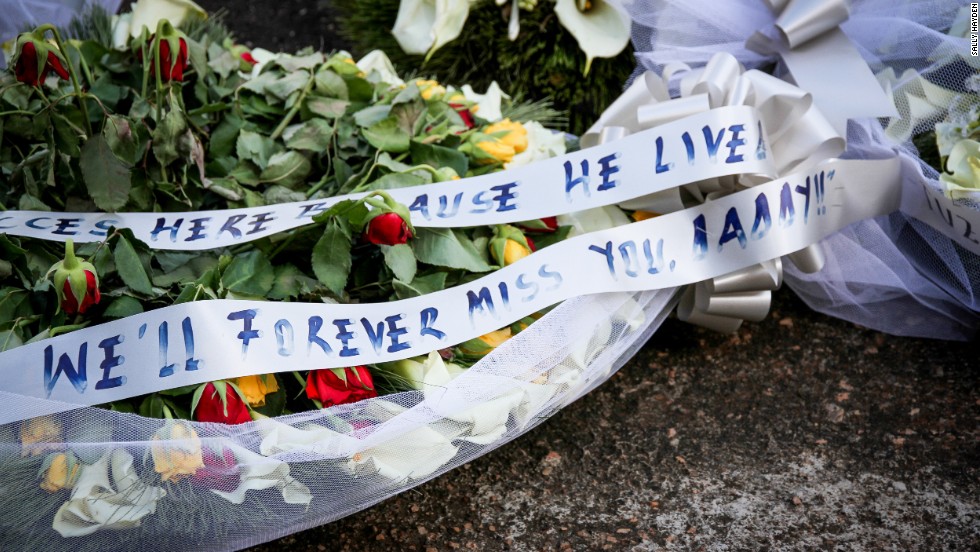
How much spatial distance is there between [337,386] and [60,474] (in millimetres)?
272

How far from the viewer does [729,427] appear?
3.86ft

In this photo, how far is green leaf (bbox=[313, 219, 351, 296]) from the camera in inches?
40.1

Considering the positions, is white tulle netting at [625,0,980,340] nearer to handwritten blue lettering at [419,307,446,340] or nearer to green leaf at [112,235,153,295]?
handwritten blue lettering at [419,307,446,340]

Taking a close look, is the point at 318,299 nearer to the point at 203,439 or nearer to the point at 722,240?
the point at 203,439

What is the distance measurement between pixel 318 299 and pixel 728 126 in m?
0.55

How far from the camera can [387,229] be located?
977 millimetres

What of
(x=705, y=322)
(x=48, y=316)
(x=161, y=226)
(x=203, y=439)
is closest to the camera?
(x=203, y=439)

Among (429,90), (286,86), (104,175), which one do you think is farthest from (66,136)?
(429,90)

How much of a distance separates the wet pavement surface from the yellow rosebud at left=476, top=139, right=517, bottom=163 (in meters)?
0.33

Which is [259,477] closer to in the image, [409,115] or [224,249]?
[224,249]

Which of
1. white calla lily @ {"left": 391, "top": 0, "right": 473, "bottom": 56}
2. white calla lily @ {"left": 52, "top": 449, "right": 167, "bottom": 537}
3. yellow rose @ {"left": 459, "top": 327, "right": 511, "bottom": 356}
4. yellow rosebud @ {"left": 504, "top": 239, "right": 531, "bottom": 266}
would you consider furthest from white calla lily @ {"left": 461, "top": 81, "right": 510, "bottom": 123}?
white calla lily @ {"left": 52, "top": 449, "right": 167, "bottom": 537}

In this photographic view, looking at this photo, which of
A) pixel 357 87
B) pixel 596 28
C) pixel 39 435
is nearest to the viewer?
pixel 39 435

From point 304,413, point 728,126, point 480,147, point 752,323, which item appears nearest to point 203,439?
point 304,413

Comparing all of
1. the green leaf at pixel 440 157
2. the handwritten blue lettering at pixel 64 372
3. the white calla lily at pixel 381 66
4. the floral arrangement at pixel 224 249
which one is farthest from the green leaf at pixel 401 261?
the white calla lily at pixel 381 66
